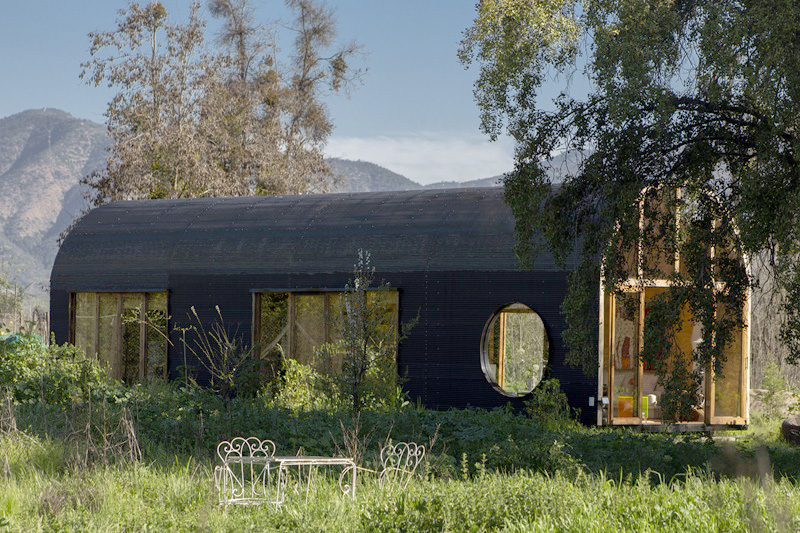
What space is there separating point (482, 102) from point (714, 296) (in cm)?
357

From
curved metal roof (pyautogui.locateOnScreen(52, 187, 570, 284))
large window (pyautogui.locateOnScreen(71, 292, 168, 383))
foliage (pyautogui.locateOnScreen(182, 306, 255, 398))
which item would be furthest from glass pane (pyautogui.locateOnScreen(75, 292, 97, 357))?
foliage (pyautogui.locateOnScreen(182, 306, 255, 398))

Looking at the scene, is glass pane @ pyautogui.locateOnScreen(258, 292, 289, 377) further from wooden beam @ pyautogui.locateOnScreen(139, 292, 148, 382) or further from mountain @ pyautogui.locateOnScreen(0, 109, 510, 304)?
mountain @ pyautogui.locateOnScreen(0, 109, 510, 304)

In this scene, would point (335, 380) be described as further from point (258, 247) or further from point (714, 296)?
point (714, 296)

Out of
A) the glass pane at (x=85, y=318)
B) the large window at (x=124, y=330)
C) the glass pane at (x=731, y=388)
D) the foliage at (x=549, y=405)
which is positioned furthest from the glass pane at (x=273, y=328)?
the glass pane at (x=731, y=388)

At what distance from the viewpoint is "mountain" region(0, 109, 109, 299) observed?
124 m

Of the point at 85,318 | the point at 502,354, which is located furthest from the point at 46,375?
the point at 502,354

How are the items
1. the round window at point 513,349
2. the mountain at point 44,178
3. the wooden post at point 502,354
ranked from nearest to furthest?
the round window at point 513,349 → the wooden post at point 502,354 → the mountain at point 44,178

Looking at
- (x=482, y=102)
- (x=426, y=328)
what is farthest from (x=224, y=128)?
(x=482, y=102)

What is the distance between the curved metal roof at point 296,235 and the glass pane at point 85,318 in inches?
15.8

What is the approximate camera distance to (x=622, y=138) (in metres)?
11.6

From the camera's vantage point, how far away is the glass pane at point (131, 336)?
17.9 metres

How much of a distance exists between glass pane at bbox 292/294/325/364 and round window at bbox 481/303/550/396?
8.53 ft

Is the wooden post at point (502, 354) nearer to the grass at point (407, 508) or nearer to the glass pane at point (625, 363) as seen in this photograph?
the glass pane at point (625, 363)

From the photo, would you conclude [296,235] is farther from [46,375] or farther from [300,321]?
[46,375]
